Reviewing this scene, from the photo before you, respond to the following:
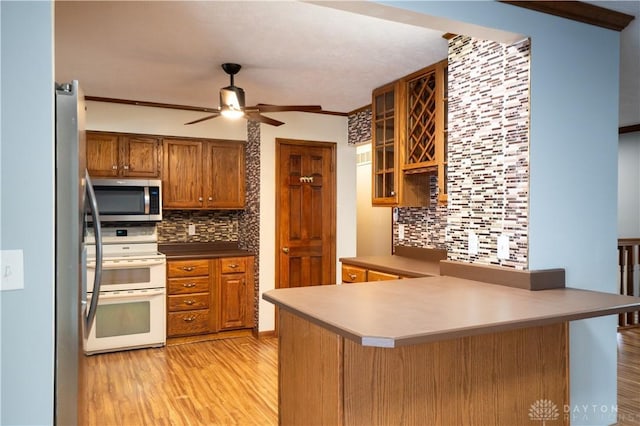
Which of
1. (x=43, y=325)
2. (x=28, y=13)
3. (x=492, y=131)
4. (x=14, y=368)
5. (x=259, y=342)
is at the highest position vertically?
(x=28, y=13)

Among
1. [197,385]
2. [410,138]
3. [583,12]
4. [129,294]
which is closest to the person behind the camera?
[583,12]

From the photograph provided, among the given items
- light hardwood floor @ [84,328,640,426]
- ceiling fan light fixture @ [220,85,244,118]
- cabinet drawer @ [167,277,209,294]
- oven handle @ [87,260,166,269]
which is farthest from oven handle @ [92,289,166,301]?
ceiling fan light fixture @ [220,85,244,118]

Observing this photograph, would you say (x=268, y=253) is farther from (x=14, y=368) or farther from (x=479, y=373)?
(x=14, y=368)

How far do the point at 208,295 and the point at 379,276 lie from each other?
197 centimetres

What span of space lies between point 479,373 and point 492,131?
1226 millimetres

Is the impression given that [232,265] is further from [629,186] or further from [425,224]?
[629,186]

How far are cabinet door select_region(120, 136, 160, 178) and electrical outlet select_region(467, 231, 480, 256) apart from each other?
328 cm

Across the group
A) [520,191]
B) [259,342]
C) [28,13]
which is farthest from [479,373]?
[259,342]

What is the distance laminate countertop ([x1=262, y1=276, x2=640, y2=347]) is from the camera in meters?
1.56

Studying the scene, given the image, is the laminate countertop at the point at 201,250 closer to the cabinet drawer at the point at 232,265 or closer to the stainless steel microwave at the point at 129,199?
the cabinet drawer at the point at 232,265

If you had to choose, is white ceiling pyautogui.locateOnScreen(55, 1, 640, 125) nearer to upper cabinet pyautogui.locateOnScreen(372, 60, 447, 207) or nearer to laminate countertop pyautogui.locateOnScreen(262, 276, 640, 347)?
upper cabinet pyautogui.locateOnScreen(372, 60, 447, 207)

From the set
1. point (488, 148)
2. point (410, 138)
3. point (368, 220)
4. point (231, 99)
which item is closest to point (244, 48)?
point (231, 99)

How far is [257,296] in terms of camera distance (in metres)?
4.89

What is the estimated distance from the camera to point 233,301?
4.83 m
